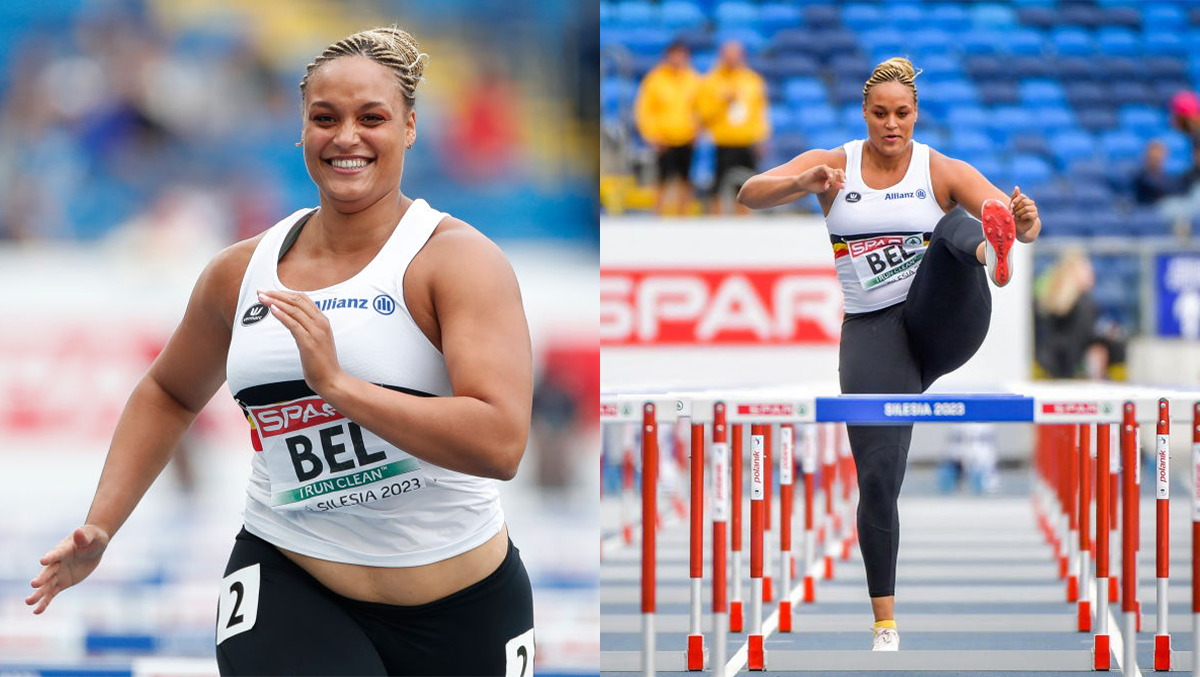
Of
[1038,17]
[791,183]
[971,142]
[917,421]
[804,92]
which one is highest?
[1038,17]

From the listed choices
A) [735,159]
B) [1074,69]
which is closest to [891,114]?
[735,159]

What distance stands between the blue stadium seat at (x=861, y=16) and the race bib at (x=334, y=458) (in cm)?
1138

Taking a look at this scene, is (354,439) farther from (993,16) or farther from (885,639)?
(993,16)

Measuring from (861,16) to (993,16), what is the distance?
1.27 meters

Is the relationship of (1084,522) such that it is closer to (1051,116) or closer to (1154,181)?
(1154,181)

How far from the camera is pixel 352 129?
6.61 ft

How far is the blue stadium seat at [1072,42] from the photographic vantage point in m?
13.4

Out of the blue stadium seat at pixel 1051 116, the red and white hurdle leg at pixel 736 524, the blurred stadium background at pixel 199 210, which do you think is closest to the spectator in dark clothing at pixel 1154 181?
the blue stadium seat at pixel 1051 116

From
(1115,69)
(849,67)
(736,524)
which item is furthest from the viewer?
(1115,69)

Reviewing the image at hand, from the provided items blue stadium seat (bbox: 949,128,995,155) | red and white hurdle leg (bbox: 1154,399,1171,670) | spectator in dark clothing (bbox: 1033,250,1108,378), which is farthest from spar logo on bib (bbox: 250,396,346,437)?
blue stadium seat (bbox: 949,128,995,155)

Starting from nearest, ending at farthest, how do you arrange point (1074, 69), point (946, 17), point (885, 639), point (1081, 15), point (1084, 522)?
1. point (885, 639)
2. point (1084, 522)
3. point (946, 17)
4. point (1074, 69)
5. point (1081, 15)

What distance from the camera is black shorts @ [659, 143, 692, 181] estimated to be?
9484 millimetres

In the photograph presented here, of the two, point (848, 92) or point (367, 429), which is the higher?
point (848, 92)

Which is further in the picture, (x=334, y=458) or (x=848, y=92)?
(x=848, y=92)
